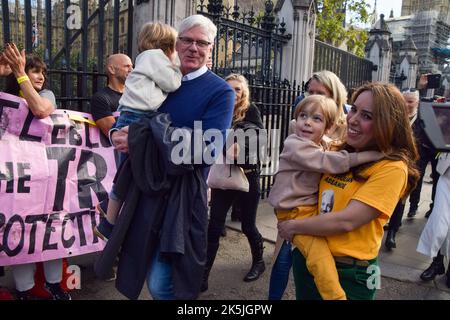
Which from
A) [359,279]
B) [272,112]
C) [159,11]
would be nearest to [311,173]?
[359,279]

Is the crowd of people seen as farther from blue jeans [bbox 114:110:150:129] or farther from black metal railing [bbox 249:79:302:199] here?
black metal railing [bbox 249:79:302:199]

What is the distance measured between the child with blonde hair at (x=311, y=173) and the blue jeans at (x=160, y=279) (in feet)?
2.22

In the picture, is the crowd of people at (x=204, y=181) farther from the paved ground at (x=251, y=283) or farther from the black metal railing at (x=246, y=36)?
the black metal railing at (x=246, y=36)

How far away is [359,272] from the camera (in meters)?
1.89

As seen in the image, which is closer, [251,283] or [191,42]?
[191,42]

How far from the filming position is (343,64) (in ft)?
37.2

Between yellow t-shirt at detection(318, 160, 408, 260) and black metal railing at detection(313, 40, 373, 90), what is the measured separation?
8267 millimetres

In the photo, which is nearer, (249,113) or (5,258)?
(5,258)

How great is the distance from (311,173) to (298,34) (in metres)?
5.79

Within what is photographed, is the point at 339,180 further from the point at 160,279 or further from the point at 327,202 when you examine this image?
the point at 160,279

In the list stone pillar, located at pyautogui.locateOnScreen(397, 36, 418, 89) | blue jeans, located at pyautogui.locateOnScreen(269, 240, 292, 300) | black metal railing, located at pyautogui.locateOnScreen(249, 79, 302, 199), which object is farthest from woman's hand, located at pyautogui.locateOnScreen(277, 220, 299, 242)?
stone pillar, located at pyautogui.locateOnScreen(397, 36, 418, 89)
